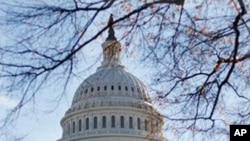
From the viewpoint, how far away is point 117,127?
97688mm

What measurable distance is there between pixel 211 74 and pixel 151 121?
69.4 inches

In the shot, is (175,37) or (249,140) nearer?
(249,140)

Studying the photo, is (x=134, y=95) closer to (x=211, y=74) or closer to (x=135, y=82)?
(x=135, y=82)

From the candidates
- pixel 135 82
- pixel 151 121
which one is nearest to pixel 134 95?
pixel 135 82

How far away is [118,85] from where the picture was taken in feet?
326

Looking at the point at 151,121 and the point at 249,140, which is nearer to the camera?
the point at 249,140

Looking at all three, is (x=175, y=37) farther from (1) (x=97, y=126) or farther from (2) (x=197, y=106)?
(1) (x=97, y=126)

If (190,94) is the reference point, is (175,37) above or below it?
above

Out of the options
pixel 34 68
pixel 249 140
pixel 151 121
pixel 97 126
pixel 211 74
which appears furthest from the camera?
pixel 97 126

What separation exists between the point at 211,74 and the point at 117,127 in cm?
8606

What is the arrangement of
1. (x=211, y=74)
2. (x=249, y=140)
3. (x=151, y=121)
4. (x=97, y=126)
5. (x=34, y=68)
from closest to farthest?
(x=249, y=140)
(x=34, y=68)
(x=211, y=74)
(x=151, y=121)
(x=97, y=126)

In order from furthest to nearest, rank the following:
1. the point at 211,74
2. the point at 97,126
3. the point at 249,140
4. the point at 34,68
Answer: the point at 97,126, the point at 211,74, the point at 34,68, the point at 249,140

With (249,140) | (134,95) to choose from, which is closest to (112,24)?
(249,140)

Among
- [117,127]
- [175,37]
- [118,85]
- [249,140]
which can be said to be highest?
[118,85]
